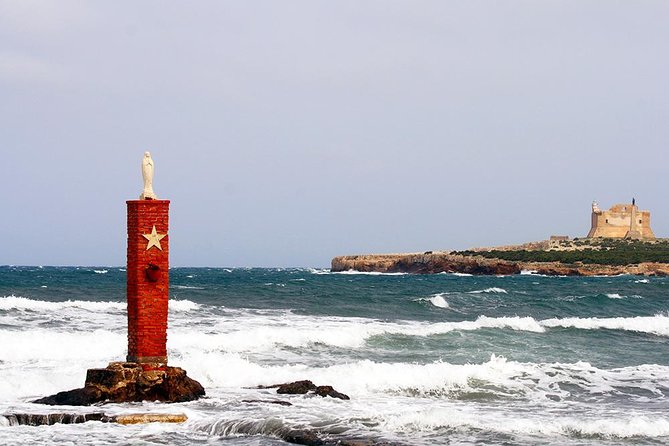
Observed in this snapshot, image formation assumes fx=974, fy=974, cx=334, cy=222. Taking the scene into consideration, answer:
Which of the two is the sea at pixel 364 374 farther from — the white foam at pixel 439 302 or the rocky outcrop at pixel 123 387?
the white foam at pixel 439 302

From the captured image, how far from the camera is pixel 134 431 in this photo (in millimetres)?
12445

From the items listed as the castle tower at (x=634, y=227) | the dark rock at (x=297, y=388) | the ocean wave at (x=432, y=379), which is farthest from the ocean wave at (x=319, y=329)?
the castle tower at (x=634, y=227)

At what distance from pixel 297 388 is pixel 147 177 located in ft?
13.3

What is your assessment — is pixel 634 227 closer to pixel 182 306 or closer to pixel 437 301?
pixel 437 301

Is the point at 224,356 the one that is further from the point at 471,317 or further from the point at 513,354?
the point at 471,317

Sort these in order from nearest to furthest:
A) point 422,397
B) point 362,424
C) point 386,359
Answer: point 362,424
point 422,397
point 386,359

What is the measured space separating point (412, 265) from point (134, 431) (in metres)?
98.0

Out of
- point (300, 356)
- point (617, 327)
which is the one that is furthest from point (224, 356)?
point (617, 327)

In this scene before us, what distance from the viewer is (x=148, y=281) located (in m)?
14.4

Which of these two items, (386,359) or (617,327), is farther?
(617,327)

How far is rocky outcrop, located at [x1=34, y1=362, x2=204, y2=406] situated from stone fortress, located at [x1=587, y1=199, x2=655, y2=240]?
11381 centimetres

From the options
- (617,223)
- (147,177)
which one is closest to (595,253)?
(617,223)

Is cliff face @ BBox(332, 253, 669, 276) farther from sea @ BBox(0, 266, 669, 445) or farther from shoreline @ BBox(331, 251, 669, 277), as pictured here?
sea @ BBox(0, 266, 669, 445)

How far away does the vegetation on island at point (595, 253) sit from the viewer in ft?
320
